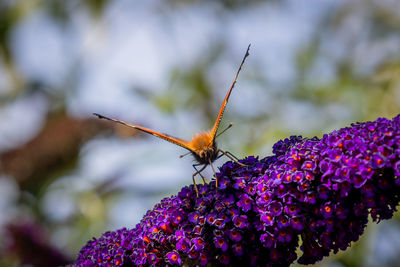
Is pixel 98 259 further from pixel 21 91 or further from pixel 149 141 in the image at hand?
pixel 21 91

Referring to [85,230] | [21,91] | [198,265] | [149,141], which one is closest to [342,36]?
[149,141]

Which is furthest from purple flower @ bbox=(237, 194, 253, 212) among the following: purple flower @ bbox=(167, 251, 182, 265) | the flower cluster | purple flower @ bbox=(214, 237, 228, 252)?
purple flower @ bbox=(167, 251, 182, 265)

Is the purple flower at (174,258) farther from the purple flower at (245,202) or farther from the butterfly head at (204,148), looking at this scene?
the butterfly head at (204,148)

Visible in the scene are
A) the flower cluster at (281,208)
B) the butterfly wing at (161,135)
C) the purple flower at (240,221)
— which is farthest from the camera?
the butterfly wing at (161,135)

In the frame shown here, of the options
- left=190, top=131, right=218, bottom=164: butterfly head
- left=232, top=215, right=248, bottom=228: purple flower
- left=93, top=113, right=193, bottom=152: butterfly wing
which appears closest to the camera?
left=232, top=215, right=248, bottom=228: purple flower

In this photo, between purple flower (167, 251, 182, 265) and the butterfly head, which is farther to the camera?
the butterfly head

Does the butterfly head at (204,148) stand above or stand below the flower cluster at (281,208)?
above

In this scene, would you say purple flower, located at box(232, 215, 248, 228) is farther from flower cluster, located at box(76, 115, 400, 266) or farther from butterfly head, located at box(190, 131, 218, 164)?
butterfly head, located at box(190, 131, 218, 164)

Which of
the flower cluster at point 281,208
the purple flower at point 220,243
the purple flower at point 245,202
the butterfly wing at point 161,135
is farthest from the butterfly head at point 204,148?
the purple flower at point 220,243

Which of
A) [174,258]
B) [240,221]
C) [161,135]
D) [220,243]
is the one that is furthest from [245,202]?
[161,135]
